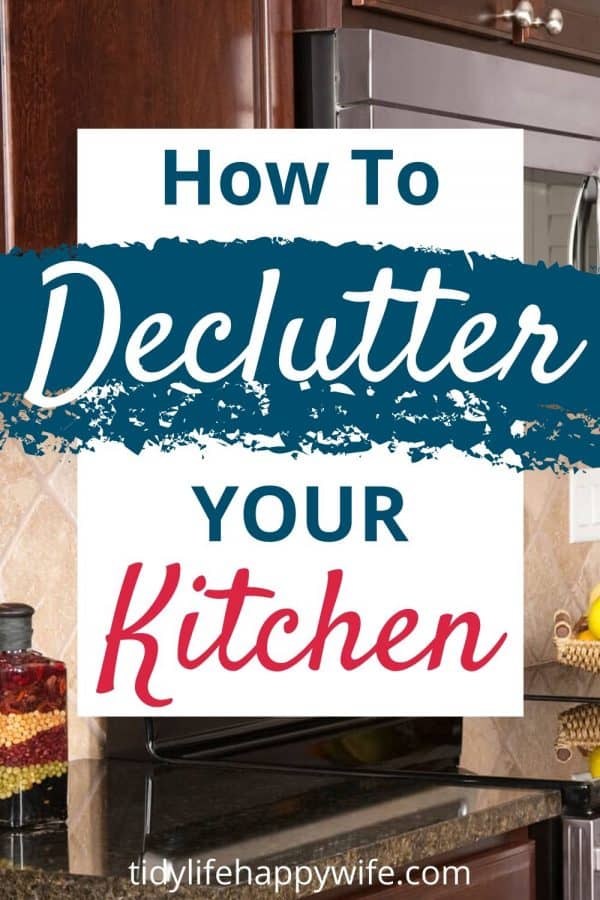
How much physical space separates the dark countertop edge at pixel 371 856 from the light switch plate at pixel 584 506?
3.76 feet

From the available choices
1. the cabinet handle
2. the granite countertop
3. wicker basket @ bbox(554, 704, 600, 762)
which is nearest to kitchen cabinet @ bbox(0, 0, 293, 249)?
the cabinet handle

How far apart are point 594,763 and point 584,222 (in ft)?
2.17

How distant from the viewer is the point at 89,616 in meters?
1.91

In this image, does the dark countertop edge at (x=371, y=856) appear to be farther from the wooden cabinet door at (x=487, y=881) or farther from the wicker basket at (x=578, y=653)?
the wicker basket at (x=578, y=653)

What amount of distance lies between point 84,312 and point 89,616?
0.40 metres

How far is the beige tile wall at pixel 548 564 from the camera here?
2727 mm

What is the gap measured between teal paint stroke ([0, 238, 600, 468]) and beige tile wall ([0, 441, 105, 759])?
4 cm

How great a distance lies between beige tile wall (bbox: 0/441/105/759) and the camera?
1930mm

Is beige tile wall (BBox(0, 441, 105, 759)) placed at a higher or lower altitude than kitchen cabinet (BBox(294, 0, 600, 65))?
lower

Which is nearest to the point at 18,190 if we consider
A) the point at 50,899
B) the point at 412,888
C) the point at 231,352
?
the point at 231,352

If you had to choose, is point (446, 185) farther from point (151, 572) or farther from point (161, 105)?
point (151, 572)

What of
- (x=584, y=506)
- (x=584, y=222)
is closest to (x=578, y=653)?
(x=584, y=506)

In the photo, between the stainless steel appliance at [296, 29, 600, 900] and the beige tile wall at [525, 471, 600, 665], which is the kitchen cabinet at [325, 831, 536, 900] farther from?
the beige tile wall at [525, 471, 600, 665]

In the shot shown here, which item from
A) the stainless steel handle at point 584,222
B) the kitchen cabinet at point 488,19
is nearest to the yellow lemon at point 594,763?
the stainless steel handle at point 584,222
